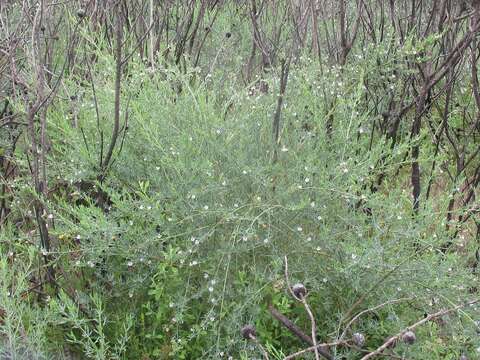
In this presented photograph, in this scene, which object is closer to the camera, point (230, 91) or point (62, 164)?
point (62, 164)

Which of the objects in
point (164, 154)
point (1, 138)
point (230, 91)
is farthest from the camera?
point (1, 138)

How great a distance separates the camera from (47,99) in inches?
91.4

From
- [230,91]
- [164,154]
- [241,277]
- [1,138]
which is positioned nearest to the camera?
[241,277]

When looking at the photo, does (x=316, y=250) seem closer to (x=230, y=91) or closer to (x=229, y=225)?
(x=229, y=225)

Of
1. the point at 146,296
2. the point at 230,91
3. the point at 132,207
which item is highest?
the point at 230,91

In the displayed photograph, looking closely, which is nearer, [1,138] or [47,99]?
[47,99]

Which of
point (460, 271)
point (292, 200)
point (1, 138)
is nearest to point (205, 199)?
point (292, 200)

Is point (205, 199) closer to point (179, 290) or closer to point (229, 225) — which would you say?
point (229, 225)

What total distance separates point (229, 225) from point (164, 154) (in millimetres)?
335

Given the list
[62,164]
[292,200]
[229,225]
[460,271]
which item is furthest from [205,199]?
[460,271]

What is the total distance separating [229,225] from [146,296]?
15.5 inches

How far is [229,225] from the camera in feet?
7.70

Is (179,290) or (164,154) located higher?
(164,154)

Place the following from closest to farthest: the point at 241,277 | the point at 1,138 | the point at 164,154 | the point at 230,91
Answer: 1. the point at 241,277
2. the point at 164,154
3. the point at 230,91
4. the point at 1,138
